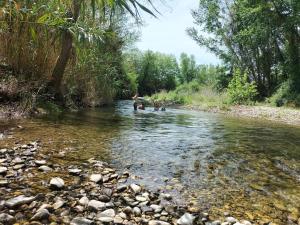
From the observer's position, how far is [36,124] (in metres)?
9.59

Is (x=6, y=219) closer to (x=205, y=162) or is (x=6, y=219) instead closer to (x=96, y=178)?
(x=96, y=178)

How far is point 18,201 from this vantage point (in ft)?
11.8

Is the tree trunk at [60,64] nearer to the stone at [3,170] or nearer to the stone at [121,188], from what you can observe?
the stone at [3,170]

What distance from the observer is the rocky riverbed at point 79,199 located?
3.47 metres

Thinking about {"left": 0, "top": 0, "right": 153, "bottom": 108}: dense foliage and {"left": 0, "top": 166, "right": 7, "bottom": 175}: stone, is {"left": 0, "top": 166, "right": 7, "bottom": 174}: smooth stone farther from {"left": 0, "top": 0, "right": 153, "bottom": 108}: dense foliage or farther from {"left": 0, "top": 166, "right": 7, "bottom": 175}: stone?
{"left": 0, "top": 0, "right": 153, "bottom": 108}: dense foliage

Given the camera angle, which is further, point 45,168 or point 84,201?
point 45,168

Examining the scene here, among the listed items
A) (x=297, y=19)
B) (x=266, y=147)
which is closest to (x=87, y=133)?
(x=266, y=147)

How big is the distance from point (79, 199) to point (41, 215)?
63 centimetres

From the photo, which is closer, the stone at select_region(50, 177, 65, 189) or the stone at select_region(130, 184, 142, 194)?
the stone at select_region(50, 177, 65, 189)

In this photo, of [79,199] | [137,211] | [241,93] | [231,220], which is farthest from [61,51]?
[241,93]

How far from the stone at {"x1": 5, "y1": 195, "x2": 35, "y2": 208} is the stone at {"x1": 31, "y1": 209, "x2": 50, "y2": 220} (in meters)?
0.29

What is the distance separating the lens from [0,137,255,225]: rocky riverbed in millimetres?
3467

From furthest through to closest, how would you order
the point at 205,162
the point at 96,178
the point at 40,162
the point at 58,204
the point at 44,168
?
the point at 205,162, the point at 40,162, the point at 44,168, the point at 96,178, the point at 58,204

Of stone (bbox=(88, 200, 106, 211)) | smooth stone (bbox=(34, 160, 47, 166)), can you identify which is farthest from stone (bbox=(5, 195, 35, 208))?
smooth stone (bbox=(34, 160, 47, 166))
